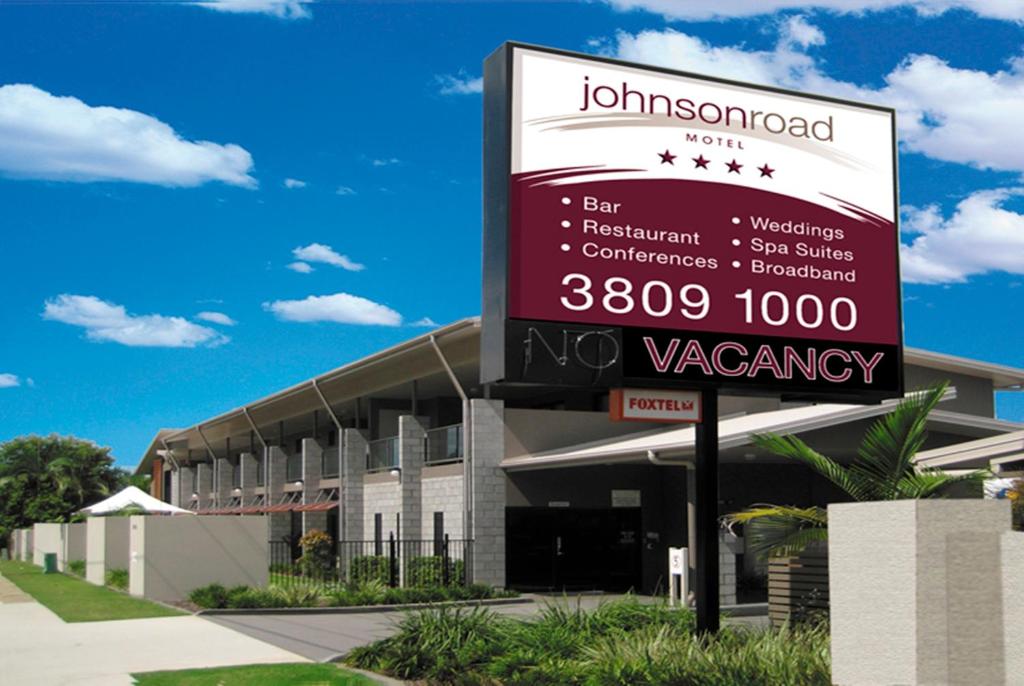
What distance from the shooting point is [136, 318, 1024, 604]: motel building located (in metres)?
25.3

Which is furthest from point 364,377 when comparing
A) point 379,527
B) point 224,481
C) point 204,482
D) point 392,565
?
point 204,482

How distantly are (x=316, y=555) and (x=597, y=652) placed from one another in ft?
90.0

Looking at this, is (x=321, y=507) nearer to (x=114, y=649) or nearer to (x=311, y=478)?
(x=311, y=478)

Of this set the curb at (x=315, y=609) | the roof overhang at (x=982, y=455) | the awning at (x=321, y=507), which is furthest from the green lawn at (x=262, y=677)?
the awning at (x=321, y=507)

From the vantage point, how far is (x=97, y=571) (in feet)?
116

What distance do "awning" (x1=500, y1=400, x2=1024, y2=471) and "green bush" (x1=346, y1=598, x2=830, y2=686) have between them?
25.5 ft

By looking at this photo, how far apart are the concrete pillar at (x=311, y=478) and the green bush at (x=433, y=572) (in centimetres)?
1303

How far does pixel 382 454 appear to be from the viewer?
1459 inches

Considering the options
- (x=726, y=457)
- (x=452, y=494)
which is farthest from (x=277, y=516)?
(x=726, y=457)

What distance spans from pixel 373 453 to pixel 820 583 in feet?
83.3

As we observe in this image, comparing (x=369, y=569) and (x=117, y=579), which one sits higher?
(x=369, y=569)

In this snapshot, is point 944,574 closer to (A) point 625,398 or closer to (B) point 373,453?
(A) point 625,398

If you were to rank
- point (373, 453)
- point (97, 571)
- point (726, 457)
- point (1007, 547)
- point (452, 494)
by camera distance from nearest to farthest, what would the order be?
point (1007, 547), point (726, 457), point (452, 494), point (97, 571), point (373, 453)

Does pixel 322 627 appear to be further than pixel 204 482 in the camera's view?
No
